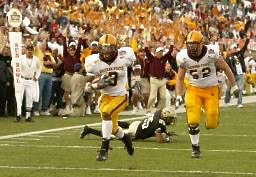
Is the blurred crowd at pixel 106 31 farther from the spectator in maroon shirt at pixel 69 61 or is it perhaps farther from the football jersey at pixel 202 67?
the football jersey at pixel 202 67

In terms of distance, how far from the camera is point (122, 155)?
1317 cm

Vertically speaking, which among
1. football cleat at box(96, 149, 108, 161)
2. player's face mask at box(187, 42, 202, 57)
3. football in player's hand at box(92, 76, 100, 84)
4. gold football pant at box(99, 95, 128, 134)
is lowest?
football cleat at box(96, 149, 108, 161)

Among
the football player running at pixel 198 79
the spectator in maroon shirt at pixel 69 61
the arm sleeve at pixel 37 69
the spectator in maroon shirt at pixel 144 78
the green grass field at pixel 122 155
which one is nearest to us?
the green grass field at pixel 122 155

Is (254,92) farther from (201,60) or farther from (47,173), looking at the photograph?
(47,173)

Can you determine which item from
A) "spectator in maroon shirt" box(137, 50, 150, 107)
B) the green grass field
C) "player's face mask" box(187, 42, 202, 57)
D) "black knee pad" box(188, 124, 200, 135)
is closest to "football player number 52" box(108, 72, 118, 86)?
the green grass field

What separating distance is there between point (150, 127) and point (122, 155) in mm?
2035

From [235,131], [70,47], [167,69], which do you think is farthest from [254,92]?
[235,131]

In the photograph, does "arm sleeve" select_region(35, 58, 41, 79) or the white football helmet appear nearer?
the white football helmet

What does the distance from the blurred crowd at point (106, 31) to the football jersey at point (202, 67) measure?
11.3 feet

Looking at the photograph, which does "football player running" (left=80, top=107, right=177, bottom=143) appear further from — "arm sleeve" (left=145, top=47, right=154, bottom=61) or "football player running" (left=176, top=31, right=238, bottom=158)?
"arm sleeve" (left=145, top=47, right=154, bottom=61)

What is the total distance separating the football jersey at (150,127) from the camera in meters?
15.1

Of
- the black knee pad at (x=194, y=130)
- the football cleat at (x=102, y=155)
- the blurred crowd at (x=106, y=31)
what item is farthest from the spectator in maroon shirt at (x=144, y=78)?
the football cleat at (x=102, y=155)

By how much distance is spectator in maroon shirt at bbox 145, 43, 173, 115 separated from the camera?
22.1 m

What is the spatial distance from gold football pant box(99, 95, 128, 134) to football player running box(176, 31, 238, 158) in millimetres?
1055
